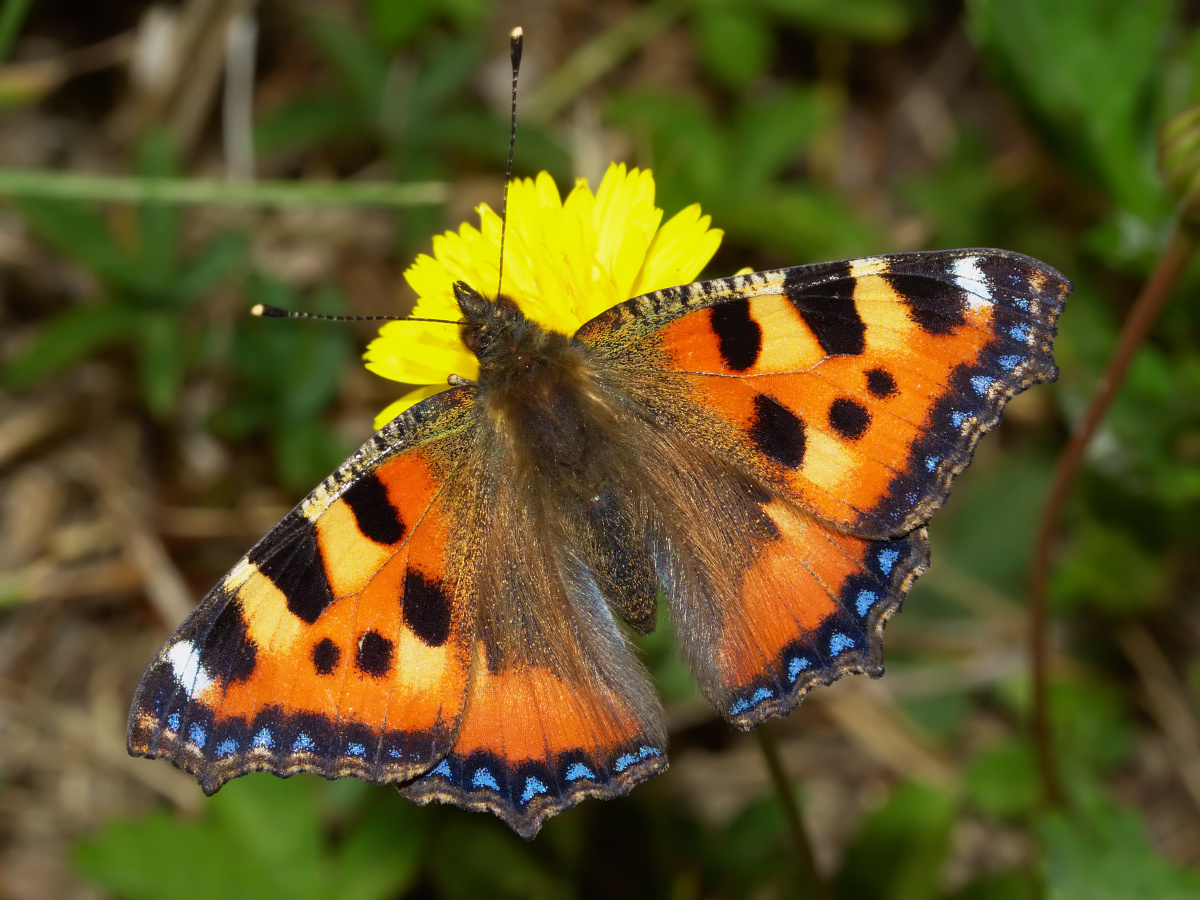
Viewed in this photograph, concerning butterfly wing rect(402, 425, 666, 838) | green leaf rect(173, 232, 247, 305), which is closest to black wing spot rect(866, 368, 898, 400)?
butterfly wing rect(402, 425, 666, 838)

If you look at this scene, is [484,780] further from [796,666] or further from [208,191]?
[208,191]

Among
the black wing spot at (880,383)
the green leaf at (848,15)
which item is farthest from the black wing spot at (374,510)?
the green leaf at (848,15)

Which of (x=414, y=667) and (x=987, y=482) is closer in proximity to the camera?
(x=414, y=667)

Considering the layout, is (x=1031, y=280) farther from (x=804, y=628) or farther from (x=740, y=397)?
(x=804, y=628)

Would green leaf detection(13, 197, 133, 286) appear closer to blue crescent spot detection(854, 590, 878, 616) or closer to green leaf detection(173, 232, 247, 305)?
green leaf detection(173, 232, 247, 305)

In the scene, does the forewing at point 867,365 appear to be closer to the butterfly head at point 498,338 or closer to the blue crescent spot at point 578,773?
the butterfly head at point 498,338

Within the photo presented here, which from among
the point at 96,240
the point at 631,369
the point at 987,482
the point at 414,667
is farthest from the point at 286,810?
the point at 987,482

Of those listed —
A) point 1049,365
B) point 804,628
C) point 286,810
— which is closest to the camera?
point 1049,365
